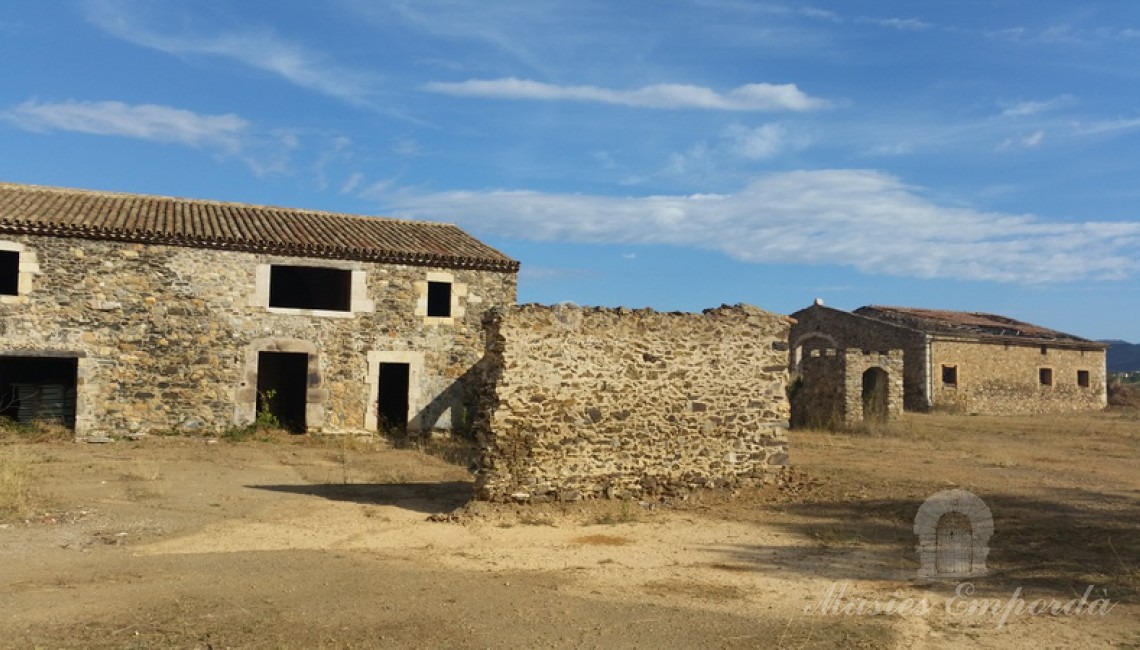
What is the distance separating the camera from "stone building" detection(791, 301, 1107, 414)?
29.3 metres

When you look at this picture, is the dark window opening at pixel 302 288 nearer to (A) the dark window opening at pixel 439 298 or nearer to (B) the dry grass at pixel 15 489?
(A) the dark window opening at pixel 439 298

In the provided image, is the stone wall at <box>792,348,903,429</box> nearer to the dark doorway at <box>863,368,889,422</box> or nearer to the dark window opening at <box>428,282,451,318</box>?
the dark doorway at <box>863,368,889,422</box>

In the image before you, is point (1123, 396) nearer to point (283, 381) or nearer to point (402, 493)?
point (283, 381)

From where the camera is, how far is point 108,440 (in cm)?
1574

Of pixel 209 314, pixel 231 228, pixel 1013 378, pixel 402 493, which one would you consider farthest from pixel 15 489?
pixel 1013 378

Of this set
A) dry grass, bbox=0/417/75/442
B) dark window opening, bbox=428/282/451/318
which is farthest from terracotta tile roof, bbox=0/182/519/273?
dry grass, bbox=0/417/75/442

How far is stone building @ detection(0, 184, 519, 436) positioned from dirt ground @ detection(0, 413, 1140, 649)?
2.75 meters

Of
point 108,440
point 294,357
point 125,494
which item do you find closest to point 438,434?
point 294,357

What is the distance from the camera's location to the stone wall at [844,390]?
21.1m

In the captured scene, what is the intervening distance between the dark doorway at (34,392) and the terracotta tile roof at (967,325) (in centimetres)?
2591

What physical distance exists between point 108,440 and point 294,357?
528 cm

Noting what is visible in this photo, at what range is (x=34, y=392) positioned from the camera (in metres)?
16.7

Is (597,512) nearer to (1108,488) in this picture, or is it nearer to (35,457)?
(1108,488)

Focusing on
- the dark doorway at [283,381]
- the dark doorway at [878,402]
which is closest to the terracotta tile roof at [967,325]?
the dark doorway at [878,402]
